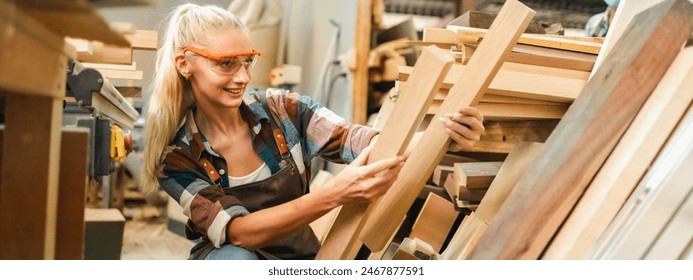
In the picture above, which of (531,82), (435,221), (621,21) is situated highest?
(621,21)

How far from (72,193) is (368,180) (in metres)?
0.50

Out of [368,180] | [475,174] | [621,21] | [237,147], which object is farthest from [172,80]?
[621,21]

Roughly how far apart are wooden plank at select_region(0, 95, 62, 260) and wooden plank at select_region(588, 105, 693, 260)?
85cm

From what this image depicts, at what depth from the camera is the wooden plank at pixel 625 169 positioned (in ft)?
3.72

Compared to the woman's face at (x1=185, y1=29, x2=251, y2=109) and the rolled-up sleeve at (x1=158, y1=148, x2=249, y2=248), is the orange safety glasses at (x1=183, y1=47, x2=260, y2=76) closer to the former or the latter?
the woman's face at (x1=185, y1=29, x2=251, y2=109)

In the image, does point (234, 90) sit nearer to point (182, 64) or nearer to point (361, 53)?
point (182, 64)

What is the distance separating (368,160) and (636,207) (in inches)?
18.1

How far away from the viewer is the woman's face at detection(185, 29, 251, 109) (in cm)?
128

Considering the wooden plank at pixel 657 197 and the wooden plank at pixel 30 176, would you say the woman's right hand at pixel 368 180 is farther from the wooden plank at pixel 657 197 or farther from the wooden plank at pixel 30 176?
the wooden plank at pixel 30 176

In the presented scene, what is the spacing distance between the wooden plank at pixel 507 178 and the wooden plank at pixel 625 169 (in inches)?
11.6

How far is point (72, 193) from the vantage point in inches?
38.2

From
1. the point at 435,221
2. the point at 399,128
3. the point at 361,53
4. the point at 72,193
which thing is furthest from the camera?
the point at 361,53

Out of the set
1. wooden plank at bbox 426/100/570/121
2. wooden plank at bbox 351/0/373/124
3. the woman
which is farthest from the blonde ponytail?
wooden plank at bbox 351/0/373/124

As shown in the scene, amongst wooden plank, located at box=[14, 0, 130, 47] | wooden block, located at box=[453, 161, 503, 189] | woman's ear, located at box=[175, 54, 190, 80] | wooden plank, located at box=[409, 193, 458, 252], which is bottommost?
wooden plank, located at box=[409, 193, 458, 252]
